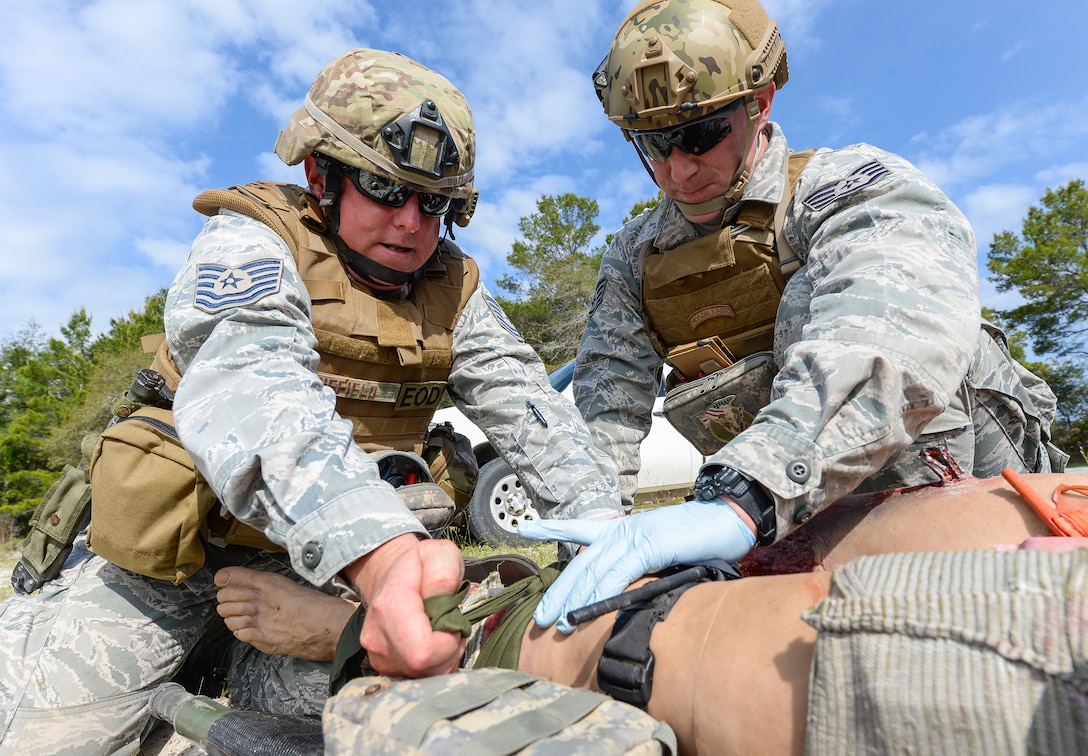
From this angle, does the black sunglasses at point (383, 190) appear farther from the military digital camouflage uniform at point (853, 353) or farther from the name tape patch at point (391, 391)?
the military digital camouflage uniform at point (853, 353)

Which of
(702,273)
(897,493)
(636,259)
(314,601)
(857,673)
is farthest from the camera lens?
(636,259)

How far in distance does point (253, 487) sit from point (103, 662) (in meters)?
1.08

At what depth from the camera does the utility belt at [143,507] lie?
2064 millimetres

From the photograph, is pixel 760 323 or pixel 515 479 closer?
pixel 760 323

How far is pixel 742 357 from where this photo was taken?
288cm

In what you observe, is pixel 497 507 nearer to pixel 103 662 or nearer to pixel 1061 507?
pixel 103 662

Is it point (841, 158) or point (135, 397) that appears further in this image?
point (841, 158)

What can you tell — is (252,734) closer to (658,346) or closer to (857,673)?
(857,673)

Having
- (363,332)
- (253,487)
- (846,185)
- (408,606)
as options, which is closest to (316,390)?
(253,487)

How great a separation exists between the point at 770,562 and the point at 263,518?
1.25m

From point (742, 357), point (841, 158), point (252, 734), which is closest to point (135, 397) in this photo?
point (252, 734)

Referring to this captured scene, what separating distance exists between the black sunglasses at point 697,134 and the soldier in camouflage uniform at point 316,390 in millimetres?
708

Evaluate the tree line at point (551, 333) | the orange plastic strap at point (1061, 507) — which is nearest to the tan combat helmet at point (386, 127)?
the orange plastic strap at point (1061, 507)

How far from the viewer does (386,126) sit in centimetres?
237
